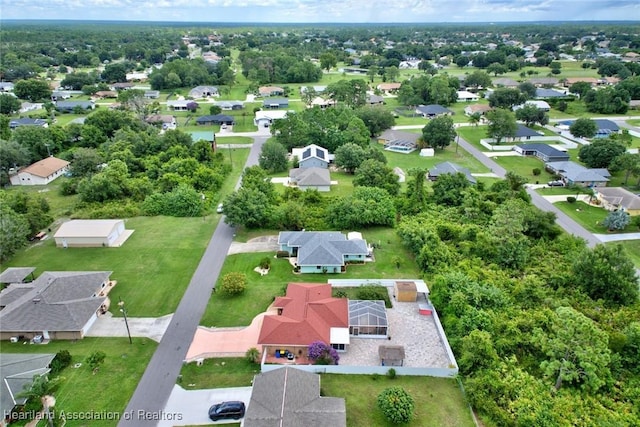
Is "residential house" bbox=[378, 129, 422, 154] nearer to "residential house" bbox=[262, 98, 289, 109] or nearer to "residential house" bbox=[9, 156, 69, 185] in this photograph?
"residential house" bbox=[262, 98, 289, 109]

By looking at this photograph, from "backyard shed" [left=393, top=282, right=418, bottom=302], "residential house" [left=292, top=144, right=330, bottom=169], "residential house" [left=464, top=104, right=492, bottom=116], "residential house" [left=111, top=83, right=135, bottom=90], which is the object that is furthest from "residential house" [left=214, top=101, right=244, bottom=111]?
"backyard shed" [left=393, top=282, right=418, bottom=302]

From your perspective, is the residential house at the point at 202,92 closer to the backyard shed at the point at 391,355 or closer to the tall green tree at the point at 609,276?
the backyard shed at the point at 391,355

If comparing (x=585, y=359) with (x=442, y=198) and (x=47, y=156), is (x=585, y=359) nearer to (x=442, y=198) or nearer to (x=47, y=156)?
(x=442, y=198)

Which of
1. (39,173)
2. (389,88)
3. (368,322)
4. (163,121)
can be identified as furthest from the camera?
(389,88)

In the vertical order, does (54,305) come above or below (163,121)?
below

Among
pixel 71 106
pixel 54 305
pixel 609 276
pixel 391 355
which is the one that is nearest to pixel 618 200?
pixel 609 276

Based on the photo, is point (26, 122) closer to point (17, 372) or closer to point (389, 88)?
point (17, 372)
